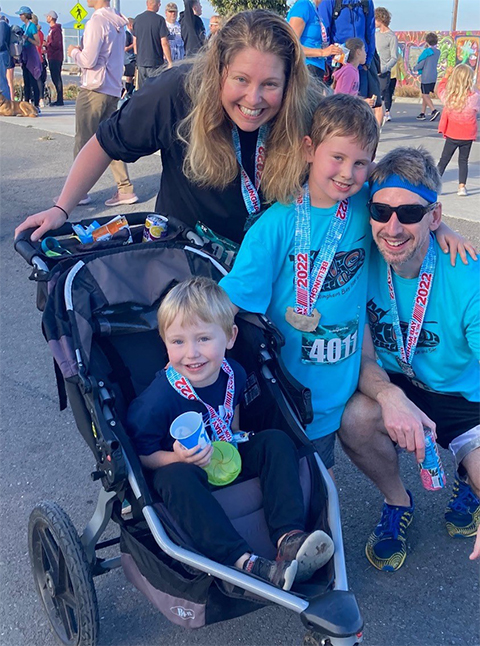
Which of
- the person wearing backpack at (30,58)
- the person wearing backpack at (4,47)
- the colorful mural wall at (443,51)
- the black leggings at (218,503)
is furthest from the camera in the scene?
the colorful mural wall at (443,51)

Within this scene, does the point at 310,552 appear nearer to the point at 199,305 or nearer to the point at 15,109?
the point at 199,305

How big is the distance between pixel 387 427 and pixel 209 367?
29.2 inches

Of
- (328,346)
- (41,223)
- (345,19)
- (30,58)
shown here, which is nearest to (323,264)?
(328,346)

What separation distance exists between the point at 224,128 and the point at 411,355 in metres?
1.30

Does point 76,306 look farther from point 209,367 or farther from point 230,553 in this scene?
point 230,553

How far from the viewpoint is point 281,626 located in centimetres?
264

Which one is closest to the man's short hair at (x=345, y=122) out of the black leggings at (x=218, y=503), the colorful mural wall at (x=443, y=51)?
the black leggings at (x=218, y=503)

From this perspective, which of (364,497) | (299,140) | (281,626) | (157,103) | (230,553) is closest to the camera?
(230,553)

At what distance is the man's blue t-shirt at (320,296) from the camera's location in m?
2.78

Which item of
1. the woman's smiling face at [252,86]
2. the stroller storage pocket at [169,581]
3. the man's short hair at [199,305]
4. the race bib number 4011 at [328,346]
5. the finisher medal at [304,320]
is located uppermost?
the woman's smiling face at [252,86]

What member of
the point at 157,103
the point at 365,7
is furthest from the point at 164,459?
the point at 365,7

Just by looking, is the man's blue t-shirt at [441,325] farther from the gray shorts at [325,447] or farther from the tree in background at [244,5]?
the tree in background at [244,5]

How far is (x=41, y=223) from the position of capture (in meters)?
3.12

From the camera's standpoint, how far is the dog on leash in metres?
15.4
